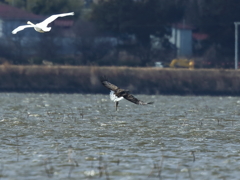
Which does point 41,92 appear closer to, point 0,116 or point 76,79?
point 76,79

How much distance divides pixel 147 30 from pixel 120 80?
52.3ft

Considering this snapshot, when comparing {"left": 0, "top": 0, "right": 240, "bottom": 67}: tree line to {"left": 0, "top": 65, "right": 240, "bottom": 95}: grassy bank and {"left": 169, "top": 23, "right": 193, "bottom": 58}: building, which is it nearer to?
{"left": 169, "top": 23, "right": 193, "bottom": 58}: building

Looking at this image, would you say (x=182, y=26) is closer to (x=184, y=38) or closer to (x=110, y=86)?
(x=184, y=38)

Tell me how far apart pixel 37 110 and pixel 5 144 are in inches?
641

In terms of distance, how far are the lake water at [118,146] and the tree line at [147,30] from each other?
1667 inches

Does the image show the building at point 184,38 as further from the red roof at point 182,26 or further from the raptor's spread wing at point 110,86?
the raptor's spread wing at point 110,86

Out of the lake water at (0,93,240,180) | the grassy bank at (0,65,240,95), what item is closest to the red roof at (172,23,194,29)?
the grassy bank at (0,65,240,95)

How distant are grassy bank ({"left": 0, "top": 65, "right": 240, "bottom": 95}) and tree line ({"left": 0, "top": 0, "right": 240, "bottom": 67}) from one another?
12.4 meters

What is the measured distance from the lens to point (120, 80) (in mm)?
64375

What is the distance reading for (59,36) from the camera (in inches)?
3388

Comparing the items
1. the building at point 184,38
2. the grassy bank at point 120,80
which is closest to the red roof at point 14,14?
the building at point 184,38

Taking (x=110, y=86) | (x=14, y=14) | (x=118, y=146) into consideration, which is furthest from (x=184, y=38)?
(x=118, y=146)

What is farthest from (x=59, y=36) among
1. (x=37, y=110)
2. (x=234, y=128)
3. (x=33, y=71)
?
(x=234, y=128)

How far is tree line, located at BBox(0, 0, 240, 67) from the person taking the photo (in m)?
77.6
